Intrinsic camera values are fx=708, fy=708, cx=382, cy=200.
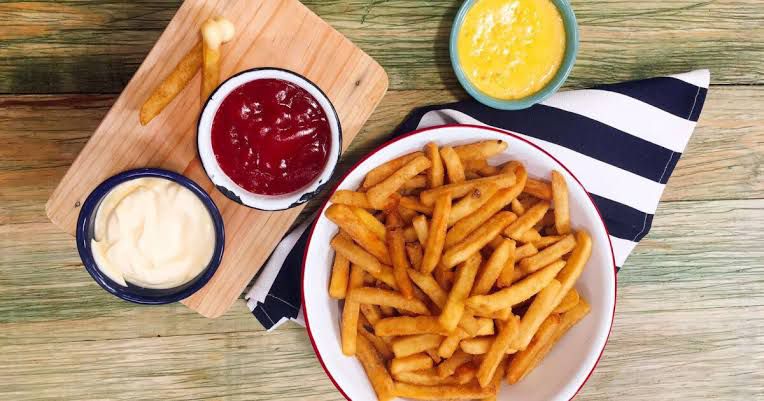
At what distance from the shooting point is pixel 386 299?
72.1 inches

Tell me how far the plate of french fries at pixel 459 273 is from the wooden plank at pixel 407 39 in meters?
0.39

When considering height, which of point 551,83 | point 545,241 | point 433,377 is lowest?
point 433,377

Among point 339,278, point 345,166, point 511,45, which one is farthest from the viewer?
point 345,166

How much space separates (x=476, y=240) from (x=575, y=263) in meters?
0.29

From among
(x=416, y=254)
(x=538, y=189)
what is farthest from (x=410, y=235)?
(x=538, y=189)

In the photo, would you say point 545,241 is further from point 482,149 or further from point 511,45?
point 511,45

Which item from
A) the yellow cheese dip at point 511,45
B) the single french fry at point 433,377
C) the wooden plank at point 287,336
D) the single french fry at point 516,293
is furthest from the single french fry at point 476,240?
the wooden plank at point 287,336

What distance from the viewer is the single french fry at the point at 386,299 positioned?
1.81 m

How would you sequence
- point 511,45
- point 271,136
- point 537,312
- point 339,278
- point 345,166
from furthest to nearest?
point 345,166, point 511,45, point 339,278, point 537,312, point 271,136

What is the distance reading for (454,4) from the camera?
2123mm

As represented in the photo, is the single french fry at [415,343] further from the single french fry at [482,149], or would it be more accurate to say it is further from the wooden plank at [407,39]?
the wooden plank at [407,39]

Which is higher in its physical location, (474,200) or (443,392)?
(474,200)

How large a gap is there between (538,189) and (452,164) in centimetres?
25

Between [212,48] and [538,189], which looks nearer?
[212,48]
